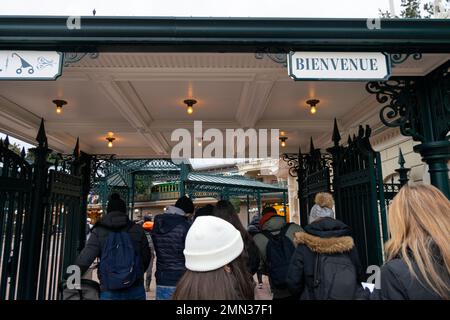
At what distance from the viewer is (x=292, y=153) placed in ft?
27.6

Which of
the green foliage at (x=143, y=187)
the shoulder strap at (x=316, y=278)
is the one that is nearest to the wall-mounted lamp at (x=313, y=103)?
the shoulder strap at (x=316, y=278)

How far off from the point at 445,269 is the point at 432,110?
2497mm

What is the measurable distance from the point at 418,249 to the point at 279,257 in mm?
2252

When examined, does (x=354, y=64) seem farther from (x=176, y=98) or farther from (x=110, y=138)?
(x=110, y=138)

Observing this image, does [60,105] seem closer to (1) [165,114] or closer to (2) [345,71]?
(1) [165,114]

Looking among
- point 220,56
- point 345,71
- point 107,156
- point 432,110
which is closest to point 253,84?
point 220,56

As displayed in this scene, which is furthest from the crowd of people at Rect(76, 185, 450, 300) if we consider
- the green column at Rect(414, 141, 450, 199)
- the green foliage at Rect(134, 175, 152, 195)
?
the green foliage at Rect(134, 175, 152, 195)

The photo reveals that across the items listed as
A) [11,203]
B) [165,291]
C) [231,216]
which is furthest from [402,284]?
[11,203]

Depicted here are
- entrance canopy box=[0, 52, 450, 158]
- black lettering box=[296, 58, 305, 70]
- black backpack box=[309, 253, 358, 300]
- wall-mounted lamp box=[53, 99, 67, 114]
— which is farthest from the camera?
wall-mounted lamp box=[53, 99, 67, 114]

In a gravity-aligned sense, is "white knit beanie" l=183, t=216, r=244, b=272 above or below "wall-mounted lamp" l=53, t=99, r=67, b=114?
below

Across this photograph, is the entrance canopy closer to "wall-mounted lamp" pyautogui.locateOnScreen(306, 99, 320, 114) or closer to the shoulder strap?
"wall-mounted lamp" pyautogui.locateOnScreen(306, 99, 320, 114)

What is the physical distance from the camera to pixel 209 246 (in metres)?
1.52

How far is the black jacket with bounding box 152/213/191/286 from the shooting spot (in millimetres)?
3461

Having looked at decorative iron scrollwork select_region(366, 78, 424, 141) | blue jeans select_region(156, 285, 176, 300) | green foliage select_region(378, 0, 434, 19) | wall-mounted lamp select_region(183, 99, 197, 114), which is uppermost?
green foliage select_region(378, 0, 434, 19)
